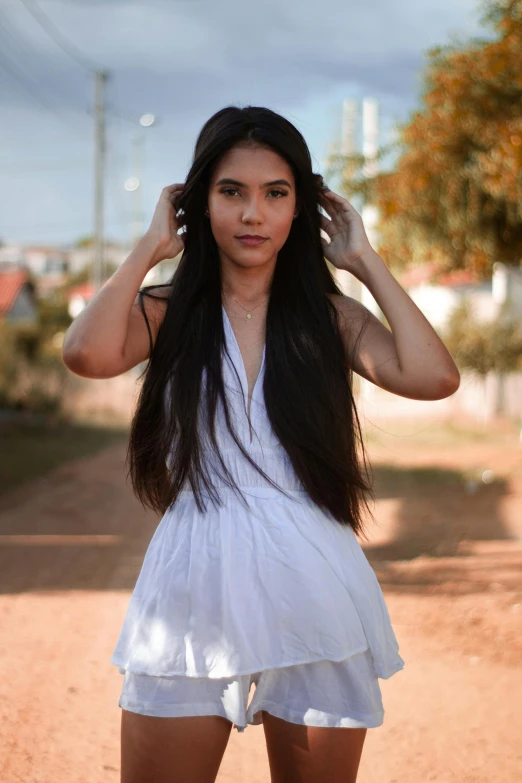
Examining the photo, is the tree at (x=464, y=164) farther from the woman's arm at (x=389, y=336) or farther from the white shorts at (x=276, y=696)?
the white shorts at (x=276, y=696)

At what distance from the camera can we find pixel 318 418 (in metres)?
2.28

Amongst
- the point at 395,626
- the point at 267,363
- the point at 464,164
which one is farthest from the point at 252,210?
the point at 464,164

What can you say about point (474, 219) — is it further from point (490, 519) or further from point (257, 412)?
point (257, 412)

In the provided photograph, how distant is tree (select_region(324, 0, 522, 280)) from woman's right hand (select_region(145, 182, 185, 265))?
5831 millimetres

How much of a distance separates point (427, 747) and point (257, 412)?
8.02 ft

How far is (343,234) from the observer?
2564 mm

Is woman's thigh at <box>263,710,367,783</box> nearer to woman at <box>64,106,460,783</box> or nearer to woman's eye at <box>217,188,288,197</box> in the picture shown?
woman at <box>64,106,460,783</box>

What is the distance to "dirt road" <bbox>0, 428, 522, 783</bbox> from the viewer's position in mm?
4012

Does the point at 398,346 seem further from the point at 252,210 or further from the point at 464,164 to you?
the point at 464,164

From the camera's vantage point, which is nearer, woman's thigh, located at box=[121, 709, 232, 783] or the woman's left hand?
woman's thigh, located at box=[121, 709, 232, 783]

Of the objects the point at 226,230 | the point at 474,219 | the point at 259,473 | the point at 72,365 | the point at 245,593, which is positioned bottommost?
the point at 245,593

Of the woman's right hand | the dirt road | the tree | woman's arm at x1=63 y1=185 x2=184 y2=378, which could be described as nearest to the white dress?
woman's arm at x1=63 y1=185 x2=184 y2=378

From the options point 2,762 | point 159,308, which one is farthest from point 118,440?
point 159,308

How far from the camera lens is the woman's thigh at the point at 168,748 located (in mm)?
2010
